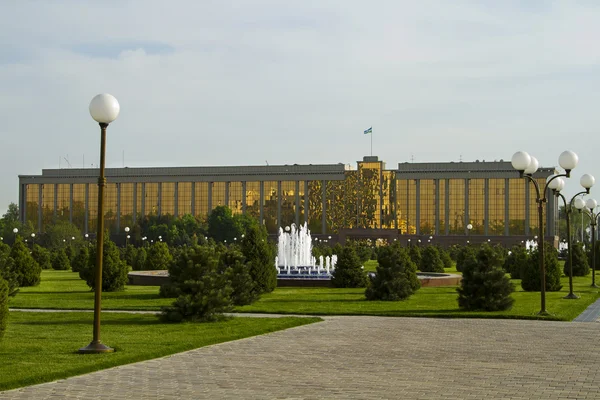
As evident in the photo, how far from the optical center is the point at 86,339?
53.7 feet

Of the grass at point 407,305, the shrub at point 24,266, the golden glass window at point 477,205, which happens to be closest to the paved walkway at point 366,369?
the grass at point 407,305

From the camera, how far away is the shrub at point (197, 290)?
64.5 feet

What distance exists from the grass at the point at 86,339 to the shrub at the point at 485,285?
503 centimetres

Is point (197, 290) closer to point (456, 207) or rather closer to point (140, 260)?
point (140, 260)

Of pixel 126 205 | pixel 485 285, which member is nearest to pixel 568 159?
pixel 485 285

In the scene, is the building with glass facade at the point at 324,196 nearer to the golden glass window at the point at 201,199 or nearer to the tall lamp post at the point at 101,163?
the golden glass window at the point at 201,199

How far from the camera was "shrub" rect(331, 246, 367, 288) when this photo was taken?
1364 inches

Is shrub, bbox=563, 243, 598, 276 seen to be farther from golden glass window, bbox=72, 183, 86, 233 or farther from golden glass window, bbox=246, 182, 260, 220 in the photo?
golden glass window, bbox=72, 183, 86, 233

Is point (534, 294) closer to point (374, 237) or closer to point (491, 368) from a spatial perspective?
point (491, 368)

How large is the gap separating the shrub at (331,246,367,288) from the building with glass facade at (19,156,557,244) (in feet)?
279

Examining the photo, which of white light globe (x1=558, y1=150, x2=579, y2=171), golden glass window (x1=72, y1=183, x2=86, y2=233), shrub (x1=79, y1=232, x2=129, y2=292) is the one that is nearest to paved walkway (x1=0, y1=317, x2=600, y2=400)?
white light globe (x1=558, y1=150, x2=579, y2=171)

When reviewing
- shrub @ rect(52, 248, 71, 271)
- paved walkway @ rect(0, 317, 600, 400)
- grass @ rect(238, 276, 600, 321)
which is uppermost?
shrub @ rect(52, 248, 71, 271)

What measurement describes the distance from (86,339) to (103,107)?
450 cm

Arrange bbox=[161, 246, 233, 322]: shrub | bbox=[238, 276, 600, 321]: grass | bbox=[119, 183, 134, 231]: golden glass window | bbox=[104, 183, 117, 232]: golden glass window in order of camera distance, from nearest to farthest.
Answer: bbox=[161, 246, 233, 322]: shrub, bbox=[238, 276, 600, 321]: grass, bbox=[119, 183, 134, 231]: golden glass window, bbox=[104, 183, 117, 232]: golden glass window
